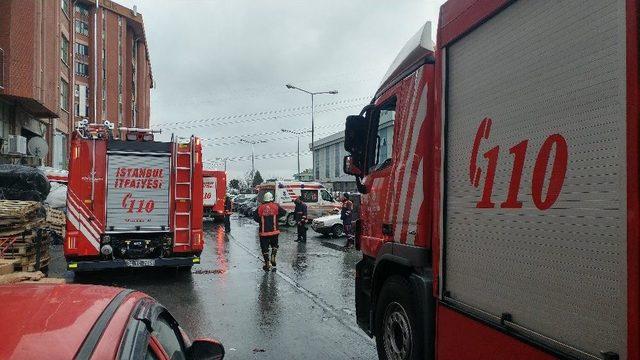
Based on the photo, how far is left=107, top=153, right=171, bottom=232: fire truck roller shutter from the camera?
10109 millimetres

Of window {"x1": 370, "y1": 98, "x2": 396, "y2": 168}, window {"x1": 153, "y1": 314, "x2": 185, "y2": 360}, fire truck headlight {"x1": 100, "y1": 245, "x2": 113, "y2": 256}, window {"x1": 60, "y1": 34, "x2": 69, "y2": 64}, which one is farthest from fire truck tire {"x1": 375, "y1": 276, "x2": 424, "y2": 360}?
window {"x1": 60, "y1": 34, "x2": 69, "y2": 64}

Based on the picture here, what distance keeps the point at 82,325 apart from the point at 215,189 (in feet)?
89.5

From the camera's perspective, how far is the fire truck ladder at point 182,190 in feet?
33.7

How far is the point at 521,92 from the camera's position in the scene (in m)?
2.83

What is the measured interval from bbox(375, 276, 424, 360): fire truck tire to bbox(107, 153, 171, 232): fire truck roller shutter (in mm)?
6759

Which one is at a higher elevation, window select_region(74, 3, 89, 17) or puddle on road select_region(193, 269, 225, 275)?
window select_region(74, 3, 89, 17)

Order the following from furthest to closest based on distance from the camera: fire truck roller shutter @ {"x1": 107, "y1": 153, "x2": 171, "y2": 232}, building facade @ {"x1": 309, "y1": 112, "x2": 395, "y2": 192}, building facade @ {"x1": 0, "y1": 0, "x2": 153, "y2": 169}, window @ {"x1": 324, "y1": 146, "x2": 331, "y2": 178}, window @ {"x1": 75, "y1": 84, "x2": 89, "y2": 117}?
window @ {"x1": 324, "y1": 146, "x2": 331, "y2": 178}
building facade @ {"x1": 309, "y1": 112, "x2": 395, "y2": 192}
window @ {"x1": 75, "y1": 84, "x2": 89, "y2": 117}
building facade @ {"x1": 0, "y1": 0, "x2": 153, "y2": 169}
fire truck roller shutter @ {"x1": 107, "y1": 153, "x2": 171, "y2": 232}

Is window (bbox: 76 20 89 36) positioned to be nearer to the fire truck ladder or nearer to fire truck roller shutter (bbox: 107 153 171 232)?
fire truck roller shutter (bbox: 107 153 171 232)

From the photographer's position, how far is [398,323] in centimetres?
438

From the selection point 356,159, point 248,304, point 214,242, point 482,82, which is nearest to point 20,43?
point 214,242

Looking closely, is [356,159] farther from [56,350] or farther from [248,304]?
[56,350]

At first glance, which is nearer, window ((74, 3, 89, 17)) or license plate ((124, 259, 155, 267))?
license plate ((124, 259, 155, 267))

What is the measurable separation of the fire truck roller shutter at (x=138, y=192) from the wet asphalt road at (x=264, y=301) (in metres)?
1.15

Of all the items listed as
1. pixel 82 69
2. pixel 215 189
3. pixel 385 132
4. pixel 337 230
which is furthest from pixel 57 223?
pixel 82 69
